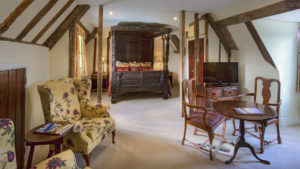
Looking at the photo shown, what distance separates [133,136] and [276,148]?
2167 millimetres

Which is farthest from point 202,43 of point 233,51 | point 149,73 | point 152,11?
point 149,73

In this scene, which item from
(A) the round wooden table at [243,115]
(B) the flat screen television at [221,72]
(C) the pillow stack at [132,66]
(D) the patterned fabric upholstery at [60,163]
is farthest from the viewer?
(C) the pillow stack at [132,66]

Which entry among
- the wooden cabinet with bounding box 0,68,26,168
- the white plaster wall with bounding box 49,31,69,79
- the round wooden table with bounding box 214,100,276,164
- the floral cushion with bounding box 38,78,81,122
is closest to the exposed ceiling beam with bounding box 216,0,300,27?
the round wooden table with bounding box 214,100,276,164

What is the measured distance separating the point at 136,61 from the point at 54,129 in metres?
6.10

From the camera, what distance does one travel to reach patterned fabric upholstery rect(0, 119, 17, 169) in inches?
41.6

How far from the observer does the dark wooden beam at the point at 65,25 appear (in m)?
3.71

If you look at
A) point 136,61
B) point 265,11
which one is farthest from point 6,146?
point 136,61

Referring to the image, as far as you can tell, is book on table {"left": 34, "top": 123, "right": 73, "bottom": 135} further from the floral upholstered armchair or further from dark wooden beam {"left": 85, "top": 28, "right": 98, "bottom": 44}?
dark wooden beam {"left": 85, "top": 28, "right": 98, "bottom": 44}

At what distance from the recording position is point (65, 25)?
3.86 metres

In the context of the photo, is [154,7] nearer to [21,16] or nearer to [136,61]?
[21,16]

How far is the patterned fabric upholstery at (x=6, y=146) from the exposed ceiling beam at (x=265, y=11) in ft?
11.9

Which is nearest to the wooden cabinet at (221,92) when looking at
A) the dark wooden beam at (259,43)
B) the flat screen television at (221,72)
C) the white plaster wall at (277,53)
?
the flat screen television at (221,72)

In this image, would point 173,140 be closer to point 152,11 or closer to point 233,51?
point 233,51

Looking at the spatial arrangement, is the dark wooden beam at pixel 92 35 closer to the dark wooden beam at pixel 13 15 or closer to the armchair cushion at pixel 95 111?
the armchair cushion at pixel 95 111
